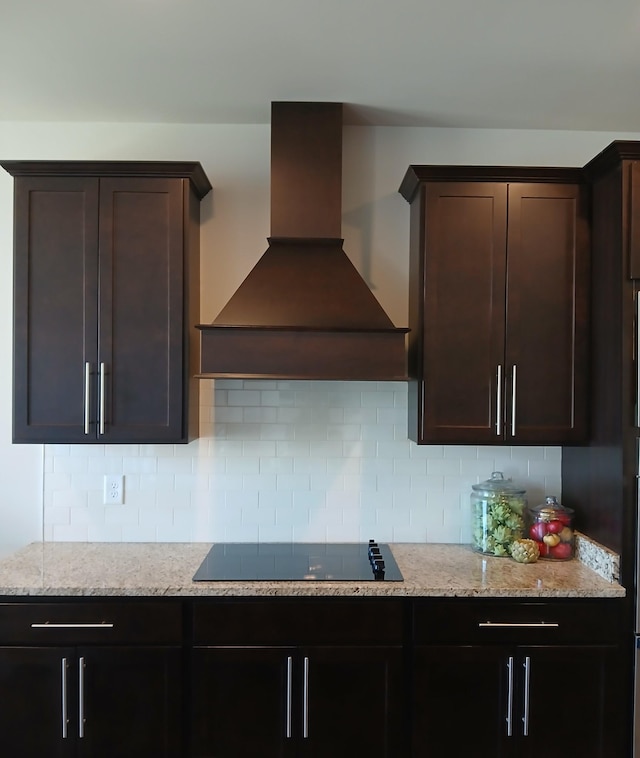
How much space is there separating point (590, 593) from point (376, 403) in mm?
1140

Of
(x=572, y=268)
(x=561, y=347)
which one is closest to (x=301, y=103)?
(x=572, y=268)

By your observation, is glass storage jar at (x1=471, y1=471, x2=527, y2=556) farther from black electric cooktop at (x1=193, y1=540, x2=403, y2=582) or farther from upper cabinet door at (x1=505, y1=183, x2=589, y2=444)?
black electric cooktop at (x1=193, y1=540, x2=403, y2=582)

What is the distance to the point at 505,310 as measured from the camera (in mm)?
2289

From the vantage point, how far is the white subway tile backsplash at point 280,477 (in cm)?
257

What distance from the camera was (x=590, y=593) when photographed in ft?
6.64

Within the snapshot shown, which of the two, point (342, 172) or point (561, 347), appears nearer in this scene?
point (561, 347)
